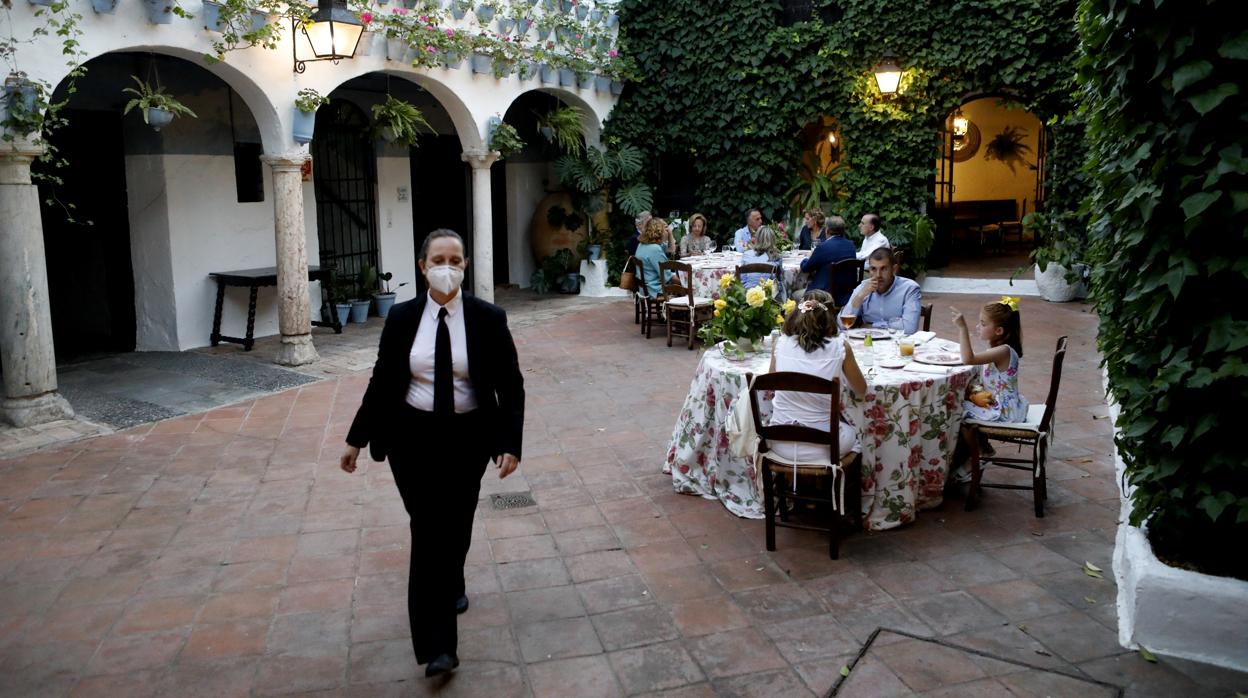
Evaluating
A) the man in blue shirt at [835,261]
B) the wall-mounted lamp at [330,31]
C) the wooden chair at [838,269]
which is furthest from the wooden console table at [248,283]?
the wooden chair at [838,269]

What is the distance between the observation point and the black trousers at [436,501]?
367cm

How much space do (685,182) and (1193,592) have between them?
12529mm

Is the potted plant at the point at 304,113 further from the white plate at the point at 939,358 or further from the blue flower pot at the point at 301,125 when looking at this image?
the white plate at the point at 939,358

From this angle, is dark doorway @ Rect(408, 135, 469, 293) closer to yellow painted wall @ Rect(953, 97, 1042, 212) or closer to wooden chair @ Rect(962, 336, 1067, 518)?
yellow painted wall @ Rect(953, 97, 1042, 212)

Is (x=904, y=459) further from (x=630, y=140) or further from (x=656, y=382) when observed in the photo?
(x=630, y=140)

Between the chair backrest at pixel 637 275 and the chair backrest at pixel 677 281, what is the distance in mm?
272

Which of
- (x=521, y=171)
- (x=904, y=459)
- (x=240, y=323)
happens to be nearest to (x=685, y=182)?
(x=521, y=171)

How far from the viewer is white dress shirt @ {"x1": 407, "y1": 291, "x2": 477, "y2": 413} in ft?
12.1

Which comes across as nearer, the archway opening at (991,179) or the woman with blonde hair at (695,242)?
the woman with blonde hair at (695,242)

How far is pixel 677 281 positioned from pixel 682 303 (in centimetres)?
26

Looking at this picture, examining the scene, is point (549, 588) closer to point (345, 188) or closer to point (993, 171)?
point (345, 188)

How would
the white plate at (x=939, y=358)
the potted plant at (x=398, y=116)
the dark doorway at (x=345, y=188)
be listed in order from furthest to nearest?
the dark doorway at (x=345, y=188)
the potted plant at (x=398, y=116)
the white plate at (x=939, y=358)

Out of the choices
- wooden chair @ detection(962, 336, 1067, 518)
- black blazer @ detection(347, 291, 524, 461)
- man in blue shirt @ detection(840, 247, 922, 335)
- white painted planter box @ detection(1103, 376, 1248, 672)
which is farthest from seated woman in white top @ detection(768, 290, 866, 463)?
man in blue shirt @ detection(840, 247, 922, 335)

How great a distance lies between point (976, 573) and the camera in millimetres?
4617
